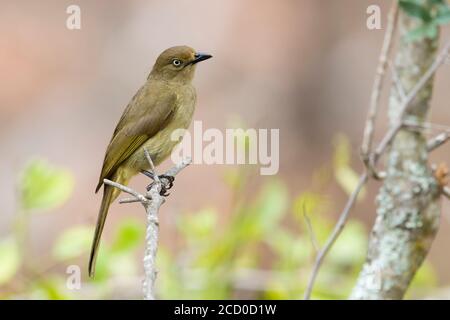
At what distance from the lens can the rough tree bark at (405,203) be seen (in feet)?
11.1

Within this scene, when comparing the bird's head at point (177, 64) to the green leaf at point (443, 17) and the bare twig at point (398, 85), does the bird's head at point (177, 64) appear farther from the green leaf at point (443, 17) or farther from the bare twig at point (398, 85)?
the green leaf at point (443, 17)

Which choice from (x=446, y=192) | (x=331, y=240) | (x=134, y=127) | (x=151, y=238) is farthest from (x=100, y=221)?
(x=446, y=192)

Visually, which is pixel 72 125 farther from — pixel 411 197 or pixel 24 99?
pixel 411 197

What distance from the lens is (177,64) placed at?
416 cm

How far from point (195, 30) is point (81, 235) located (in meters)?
4.13

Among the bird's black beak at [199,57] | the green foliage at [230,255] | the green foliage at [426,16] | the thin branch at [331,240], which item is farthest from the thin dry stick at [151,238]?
the bird's black beak at [199,57]

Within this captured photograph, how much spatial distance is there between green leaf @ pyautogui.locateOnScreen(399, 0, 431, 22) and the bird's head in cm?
127

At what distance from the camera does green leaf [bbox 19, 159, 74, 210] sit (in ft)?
13.0

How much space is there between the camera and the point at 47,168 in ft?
13.4

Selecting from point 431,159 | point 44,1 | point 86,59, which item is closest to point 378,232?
→ point 431,159

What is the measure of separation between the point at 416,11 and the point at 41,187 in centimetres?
198

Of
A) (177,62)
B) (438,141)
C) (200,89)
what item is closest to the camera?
(438,141)

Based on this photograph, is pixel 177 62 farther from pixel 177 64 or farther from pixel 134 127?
pixel 134 127

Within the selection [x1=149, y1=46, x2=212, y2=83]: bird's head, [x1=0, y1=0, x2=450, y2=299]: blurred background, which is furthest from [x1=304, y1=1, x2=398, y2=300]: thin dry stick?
[x1=0, y1=0, x2=450, y2=299]: blurred background
